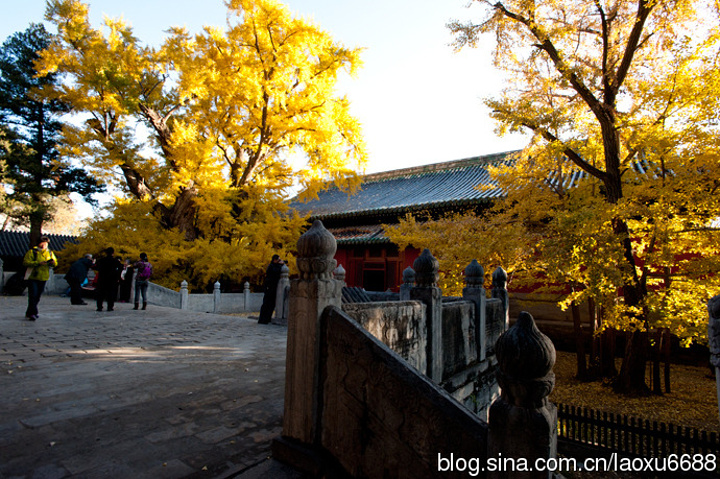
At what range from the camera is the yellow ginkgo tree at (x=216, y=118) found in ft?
42.7

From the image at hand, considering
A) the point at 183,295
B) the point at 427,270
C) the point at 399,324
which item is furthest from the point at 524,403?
the point at 183,295

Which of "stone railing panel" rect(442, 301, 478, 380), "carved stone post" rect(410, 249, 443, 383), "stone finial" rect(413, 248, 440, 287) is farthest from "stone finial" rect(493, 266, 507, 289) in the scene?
"stone finial" rect(413, 248, 440, 287)

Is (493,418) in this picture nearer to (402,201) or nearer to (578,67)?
(578,67)

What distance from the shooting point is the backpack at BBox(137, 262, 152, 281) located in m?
9.58

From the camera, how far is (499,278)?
23.9ft

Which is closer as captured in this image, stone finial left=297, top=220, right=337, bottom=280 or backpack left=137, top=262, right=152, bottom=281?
stone finial left=297, top=220, right=337, bottom=280

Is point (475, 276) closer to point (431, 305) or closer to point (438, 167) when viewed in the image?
point (431, 305)

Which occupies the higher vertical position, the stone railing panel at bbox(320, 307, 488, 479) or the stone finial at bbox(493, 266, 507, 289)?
the stone finial at bbox(493, 266, 507, 289)

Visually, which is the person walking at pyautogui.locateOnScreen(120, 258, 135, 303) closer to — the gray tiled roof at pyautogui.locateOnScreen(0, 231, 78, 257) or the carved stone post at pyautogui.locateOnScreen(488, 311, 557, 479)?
the gray tiled roof at pyautogui.locateOnScreen(0, 231, 78, 257)

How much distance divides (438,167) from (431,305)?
16.1 m

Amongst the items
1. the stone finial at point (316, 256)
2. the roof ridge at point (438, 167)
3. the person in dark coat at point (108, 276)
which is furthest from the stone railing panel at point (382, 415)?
the roof ridge at point (438, 167)

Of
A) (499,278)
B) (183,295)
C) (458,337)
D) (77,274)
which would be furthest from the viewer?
(183,295)

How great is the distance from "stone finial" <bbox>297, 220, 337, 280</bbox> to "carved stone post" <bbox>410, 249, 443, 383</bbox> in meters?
1.94

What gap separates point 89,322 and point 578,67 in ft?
37.0
